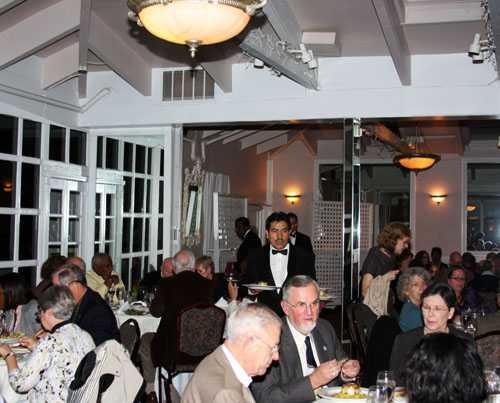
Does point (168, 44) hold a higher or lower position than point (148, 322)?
higher

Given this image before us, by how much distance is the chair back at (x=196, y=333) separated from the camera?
6184mm

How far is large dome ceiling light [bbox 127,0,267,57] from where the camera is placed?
14.1 ft

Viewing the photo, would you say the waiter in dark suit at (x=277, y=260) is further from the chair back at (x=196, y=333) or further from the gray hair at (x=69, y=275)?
the gray hair at (x=69, y=275)

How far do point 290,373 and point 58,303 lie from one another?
143 centimetres

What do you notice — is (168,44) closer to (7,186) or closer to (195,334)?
(7,186)

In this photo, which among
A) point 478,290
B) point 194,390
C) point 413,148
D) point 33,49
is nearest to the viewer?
point 194,390

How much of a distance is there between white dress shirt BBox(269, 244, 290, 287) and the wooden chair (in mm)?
570

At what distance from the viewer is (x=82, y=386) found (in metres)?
3.81

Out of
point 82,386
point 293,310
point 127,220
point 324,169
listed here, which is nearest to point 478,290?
point 127,220

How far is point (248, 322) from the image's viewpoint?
2738mm

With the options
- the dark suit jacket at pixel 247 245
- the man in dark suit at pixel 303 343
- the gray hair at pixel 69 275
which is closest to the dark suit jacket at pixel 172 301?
the gray hair at pixel 69 275

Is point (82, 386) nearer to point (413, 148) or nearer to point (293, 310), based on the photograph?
point (293, 310)

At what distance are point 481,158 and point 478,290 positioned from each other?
7.57 metres

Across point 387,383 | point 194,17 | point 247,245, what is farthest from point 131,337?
point 247,245
